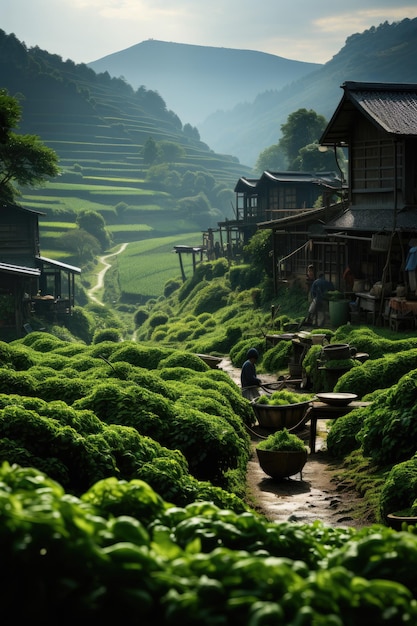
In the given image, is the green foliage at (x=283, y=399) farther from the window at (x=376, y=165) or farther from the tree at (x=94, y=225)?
the tree at (x=94, y=225)

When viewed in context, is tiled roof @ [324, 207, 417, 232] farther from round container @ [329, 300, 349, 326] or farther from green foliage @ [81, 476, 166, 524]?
green foliage @ [81, 476, 166, 524]

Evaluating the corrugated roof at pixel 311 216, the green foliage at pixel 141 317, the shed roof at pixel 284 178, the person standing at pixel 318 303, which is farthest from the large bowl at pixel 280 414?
the green foliage at pixel 141 317

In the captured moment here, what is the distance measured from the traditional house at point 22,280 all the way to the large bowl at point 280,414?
31229mm

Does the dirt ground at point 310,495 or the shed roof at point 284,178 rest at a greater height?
the shed roof at point 284,178

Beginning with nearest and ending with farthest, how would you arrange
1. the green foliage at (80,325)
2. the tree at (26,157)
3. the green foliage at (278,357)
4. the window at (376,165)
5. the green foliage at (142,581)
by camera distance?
the green foliage at (142,581) → the green foliage at (278,357) → the window at (376,165) → the tree at (26,157) → the green foliage at (80,325)

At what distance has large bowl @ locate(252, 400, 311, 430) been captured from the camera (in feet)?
62.0

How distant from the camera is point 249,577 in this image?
380 cm

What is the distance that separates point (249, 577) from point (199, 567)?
22 centimetres

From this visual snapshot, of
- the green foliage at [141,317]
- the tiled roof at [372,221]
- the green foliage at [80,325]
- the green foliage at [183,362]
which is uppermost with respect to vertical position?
the tiled roof at [372,221]

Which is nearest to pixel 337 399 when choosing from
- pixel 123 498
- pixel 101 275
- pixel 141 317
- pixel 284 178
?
pixel 123 498

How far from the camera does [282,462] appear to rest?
51.1 feet

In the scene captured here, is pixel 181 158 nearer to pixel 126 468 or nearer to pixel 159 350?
pixel 159 350

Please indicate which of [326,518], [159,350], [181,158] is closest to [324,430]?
[159,350]

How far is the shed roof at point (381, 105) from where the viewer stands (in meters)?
32.2
